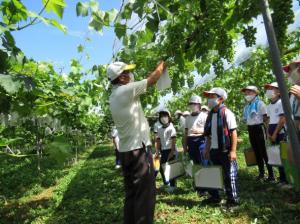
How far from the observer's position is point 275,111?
6941 millimetres

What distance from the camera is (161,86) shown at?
154 inches

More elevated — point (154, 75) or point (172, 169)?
point (154, 75)

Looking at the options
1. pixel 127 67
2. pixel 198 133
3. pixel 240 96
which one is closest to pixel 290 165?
pixel 127 67

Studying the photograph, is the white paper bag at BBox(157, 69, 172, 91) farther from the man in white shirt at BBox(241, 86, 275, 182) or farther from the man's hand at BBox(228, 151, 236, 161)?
the man in white shirt at BBox(241, 86, 275, 182)

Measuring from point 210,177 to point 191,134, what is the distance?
76.5 inches

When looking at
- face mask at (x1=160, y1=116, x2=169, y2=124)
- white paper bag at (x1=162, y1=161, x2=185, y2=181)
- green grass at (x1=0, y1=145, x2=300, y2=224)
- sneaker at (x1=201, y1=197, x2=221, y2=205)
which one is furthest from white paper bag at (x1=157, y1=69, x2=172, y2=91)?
face mask at (x1=160, y1=116, x2=169, y2=124)

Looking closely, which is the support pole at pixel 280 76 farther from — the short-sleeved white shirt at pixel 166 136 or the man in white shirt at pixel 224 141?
the short-sleeved white shirt at pixel 166 136

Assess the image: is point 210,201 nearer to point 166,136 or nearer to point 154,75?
point 166,136

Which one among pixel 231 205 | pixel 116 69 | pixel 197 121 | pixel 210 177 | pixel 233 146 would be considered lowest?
pixel 231 205

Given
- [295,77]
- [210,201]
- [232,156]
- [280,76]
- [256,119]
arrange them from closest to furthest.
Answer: [280,76] → [295,77] → [232,156] → [210,201] → [256,119]

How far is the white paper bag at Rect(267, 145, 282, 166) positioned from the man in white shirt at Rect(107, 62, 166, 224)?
10.2 feet

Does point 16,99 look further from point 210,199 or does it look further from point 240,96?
point 240,96

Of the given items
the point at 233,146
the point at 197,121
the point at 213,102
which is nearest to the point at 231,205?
the point at 233,146

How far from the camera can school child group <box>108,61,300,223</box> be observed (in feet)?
12.9
